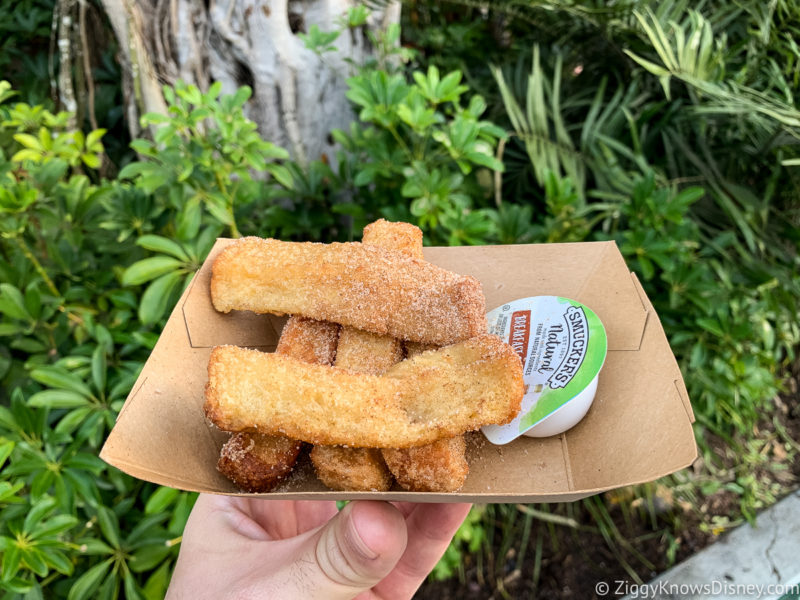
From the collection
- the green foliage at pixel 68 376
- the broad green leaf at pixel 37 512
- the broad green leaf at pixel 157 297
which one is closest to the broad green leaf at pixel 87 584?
the green foliage at pixel 68 376

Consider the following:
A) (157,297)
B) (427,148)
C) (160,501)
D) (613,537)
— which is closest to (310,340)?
(157,297)

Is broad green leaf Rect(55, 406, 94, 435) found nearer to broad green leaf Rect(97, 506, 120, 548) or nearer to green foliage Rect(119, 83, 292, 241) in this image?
broad green leaf Rect(97, 506, 120, 548)

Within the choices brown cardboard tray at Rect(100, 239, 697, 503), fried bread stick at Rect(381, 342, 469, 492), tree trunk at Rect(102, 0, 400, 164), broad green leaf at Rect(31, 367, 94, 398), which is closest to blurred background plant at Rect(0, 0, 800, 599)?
broad green leaf at Rect(31, 367, 94, 398)

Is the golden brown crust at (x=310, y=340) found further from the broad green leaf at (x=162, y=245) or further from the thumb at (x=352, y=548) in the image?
the broad green leaf at (x=162, y=245)

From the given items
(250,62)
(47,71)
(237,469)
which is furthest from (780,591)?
(47,71)

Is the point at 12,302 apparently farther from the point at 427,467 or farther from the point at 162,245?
the point at 427,467
